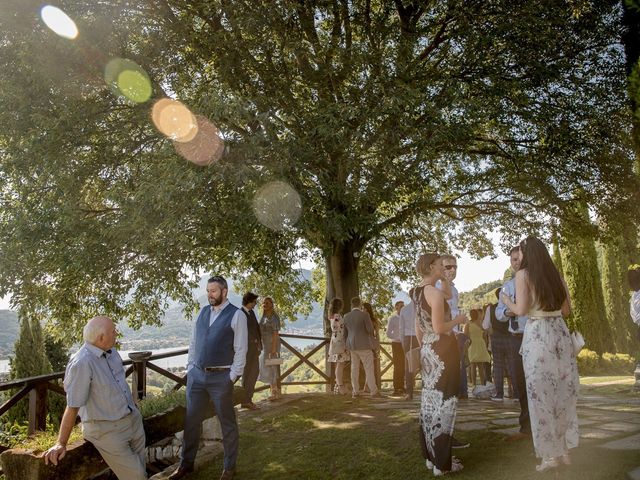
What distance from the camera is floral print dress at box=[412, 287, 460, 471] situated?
16.3ft

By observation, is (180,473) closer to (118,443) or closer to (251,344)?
(118,443)

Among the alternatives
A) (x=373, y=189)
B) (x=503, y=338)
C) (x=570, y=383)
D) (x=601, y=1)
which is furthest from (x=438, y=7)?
(x=570, y=383)

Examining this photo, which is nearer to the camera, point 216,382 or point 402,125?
point 216,382

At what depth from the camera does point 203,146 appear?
8.55m

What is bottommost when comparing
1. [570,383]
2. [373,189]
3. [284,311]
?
[570,383]

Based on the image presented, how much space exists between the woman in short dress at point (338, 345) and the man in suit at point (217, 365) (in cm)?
528

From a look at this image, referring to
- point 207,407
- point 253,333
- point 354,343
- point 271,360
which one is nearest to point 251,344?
point 253,333

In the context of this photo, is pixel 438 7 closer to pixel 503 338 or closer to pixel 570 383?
pixel 503 338

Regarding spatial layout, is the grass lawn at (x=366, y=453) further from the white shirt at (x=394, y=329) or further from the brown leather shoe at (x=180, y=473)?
the white shirt at (x=394, y=329)

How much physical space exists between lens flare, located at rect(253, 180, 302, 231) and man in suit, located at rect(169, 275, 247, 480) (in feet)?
9.55

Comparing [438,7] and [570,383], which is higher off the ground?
[438,7]

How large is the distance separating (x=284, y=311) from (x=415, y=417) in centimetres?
1020

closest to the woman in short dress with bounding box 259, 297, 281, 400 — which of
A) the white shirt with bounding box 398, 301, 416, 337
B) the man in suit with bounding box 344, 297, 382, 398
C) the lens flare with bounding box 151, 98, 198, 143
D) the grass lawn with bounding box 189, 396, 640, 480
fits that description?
the man in suit with bounding box 344, 297, 382, 398

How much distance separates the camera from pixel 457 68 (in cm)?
1091
